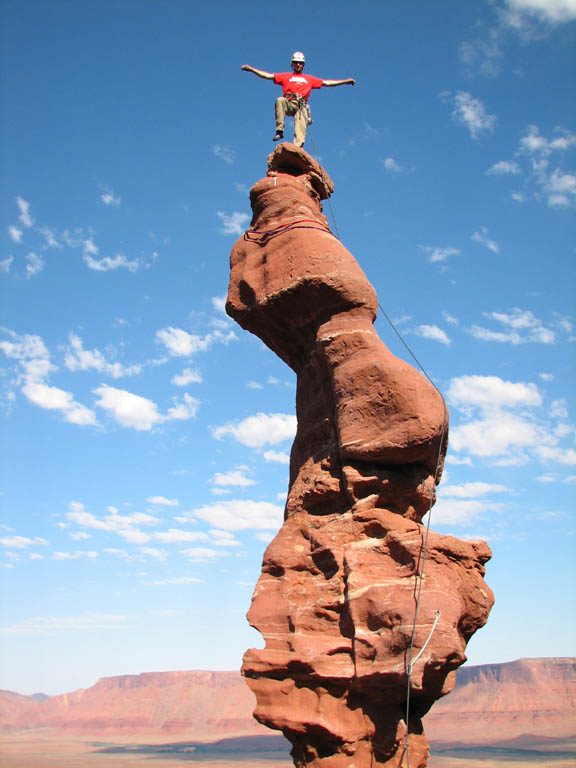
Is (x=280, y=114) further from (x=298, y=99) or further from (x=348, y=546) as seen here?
(x=348, y=546)

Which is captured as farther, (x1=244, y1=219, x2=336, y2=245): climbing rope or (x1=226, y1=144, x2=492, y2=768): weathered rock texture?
(x1=244, y1=219, x2=336, y2=245): climbing rope

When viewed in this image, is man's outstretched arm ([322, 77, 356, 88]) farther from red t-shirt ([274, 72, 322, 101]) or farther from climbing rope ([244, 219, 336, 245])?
climbing rope ([244, 219, 336, 245])

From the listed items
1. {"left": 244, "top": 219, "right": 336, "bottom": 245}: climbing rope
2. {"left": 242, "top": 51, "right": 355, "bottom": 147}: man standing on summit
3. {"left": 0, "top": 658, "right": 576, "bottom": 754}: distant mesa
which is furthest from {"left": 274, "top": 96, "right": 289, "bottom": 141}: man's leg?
{"left": 0, "top": 658, "right": 576, "bottom": 754}: distant mesa

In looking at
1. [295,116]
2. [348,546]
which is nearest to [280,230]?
[295,116]

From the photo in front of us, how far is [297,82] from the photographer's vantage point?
1498 centimetres

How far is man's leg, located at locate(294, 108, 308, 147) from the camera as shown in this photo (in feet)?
48.3

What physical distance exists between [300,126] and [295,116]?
32 cm

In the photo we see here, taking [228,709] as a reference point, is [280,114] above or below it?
above

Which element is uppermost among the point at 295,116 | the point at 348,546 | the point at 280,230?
the point at 295,116

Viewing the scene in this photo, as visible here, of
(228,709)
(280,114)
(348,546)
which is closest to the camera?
(348,546)

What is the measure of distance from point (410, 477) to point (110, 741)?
10806 cm

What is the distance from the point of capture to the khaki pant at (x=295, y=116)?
14.7m

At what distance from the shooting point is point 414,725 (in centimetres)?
952

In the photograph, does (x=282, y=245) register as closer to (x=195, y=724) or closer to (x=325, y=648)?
(x=325, y=648)
